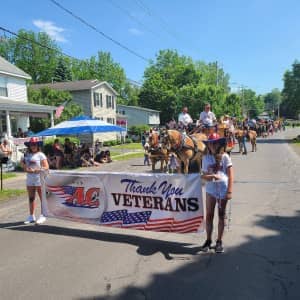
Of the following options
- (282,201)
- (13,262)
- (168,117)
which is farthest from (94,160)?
(168,117)

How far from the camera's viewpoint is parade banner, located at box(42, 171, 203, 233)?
6312 mm

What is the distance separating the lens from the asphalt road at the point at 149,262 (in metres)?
4.61

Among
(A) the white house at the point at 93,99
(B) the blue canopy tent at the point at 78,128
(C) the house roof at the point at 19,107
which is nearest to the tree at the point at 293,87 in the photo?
(A) the white house at the point at 93,99

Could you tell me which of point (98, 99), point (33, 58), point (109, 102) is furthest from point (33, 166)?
point (33, 58)

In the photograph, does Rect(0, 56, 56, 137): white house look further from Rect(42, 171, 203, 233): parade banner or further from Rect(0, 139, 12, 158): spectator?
Rect(42, 171, 203, 233): parade banner

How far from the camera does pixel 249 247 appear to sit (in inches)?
238

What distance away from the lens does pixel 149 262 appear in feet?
18.2

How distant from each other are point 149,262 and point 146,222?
1.15 m

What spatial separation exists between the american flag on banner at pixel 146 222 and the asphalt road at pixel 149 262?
0.77 ft

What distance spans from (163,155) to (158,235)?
7871 millimetres

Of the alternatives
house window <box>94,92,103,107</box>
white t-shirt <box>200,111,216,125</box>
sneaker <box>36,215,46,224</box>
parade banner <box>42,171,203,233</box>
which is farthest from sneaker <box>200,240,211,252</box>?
house window <box>94,92,103,107</box>

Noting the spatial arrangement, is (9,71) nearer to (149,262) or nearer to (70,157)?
(70,157)

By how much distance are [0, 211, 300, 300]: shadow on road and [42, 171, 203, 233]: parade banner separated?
0.34 metres

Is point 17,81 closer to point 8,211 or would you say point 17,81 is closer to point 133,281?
point 8,211
